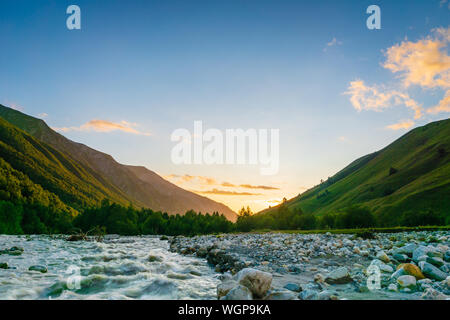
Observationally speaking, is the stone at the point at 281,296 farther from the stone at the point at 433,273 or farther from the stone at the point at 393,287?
the stone at the point at 433,273

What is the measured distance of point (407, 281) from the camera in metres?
8.66

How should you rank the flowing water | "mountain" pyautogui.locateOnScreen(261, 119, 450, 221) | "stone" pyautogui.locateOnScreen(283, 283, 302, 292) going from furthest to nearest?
→ "mountain" pyautogui.locateOnScreen(261, 119, 450, 221), the flowing water, "stone" pyautogui.locateOnScreen(283, 283, 302, 292)

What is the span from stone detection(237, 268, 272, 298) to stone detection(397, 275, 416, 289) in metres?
4.42

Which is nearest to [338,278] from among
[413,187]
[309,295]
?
[309,295]

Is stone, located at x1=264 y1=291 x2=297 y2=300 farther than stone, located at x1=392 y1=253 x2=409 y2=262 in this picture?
No

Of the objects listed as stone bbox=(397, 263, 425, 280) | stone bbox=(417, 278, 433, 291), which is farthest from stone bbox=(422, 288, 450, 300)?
stone bbox=(397, 263, 425, 280)

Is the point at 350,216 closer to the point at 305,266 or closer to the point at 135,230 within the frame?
the point at 135,230

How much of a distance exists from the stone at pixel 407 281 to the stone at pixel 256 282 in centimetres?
442

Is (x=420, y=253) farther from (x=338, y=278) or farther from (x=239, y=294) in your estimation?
(x=239, y=294)

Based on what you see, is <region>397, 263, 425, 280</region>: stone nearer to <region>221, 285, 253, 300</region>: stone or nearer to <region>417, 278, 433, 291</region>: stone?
<region>417, 278, 433, 291</region>: stone

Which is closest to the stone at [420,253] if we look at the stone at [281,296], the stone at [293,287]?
the stone at [293,287]

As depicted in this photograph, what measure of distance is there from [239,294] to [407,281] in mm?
5676

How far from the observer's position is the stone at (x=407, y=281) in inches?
337

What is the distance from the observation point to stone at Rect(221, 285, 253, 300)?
23.1 feet
